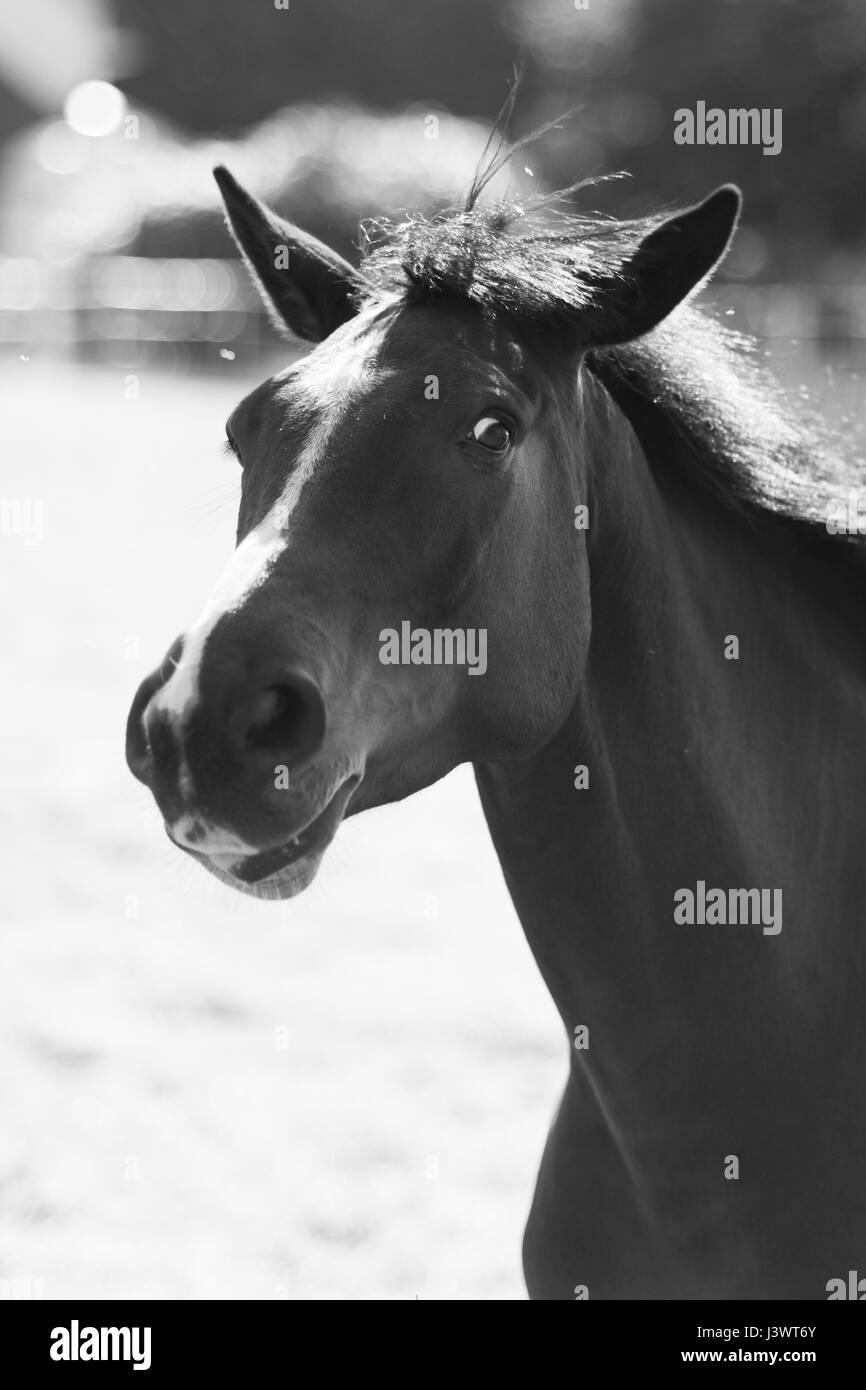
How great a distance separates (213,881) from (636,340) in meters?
5.16

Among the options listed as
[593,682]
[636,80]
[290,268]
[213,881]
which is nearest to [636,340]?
[593,682]

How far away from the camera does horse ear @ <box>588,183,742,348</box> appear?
7.97 feet

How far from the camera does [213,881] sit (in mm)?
7223

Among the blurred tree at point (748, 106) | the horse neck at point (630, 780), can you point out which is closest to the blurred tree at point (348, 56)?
the blurred tree at point (748, 106)

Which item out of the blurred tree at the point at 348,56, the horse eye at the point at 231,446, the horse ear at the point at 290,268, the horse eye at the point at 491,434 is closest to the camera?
the horse eye at the point at 491,434

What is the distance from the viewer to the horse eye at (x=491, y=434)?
2.27 metres

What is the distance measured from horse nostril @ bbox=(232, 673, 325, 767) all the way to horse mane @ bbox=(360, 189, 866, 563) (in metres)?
0.79

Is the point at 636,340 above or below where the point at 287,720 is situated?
above

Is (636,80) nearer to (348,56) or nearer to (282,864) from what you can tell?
(348,56)

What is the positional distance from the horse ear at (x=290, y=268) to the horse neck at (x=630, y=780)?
569 millimetres

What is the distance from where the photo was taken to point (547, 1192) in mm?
2912

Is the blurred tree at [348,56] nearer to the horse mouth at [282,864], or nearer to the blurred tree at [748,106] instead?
the blurred tree at [748,106]

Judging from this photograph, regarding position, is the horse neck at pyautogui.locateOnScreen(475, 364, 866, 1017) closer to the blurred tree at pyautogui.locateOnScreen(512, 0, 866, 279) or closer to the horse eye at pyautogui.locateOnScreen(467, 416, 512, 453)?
the horse eye at pyautogui.locateOnScreen(467, 416, 512, 453)

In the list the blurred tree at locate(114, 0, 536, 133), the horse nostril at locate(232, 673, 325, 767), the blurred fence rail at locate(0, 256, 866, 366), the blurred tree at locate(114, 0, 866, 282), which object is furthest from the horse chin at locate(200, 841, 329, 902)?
the blurred tree at locate(114, 0, 536, 133)
